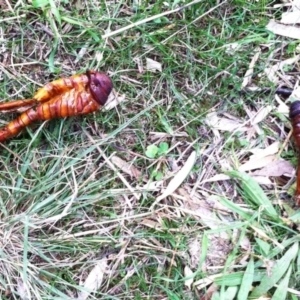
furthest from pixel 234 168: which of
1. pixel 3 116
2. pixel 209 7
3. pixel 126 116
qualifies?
pixel 3 116

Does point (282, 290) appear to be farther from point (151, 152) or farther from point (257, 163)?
point (151, 152)

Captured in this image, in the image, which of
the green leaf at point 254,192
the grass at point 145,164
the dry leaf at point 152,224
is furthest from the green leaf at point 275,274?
the dry leaf at point 152,224

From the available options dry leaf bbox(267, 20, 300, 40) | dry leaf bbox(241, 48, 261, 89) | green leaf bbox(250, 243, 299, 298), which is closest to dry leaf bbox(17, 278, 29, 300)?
green leaf bbox(250, 243, 299, 298)

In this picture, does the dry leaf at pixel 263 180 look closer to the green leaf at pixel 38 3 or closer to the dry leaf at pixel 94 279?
the dry leaf at pixel 94 279

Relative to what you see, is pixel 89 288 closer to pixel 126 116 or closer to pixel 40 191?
pixel 40 191

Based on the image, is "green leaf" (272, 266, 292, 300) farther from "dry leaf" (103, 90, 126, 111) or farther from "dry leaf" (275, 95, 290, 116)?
"dry leaf" (103, 90, 126, 111)
